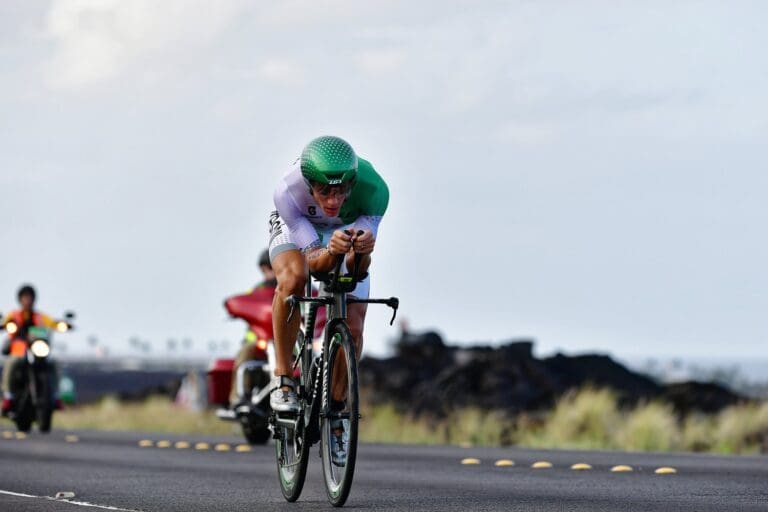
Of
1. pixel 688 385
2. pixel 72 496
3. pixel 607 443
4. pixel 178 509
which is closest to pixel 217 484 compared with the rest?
pixel 72 496

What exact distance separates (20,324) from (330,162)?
1417 centimetres

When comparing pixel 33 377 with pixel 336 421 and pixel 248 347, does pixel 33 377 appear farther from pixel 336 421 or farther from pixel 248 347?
pixel 336 421

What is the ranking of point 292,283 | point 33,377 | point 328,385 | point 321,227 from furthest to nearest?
1. point 33,377
2. point 321,227
3. point 292,283
4. point 328,385

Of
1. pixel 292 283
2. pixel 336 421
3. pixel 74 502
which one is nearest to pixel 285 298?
pixel 292 283

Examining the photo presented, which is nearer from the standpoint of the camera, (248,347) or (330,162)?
(330,162)

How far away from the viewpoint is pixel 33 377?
2264 cm

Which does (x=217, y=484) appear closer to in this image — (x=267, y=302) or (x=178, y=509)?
(x=178, y=509)

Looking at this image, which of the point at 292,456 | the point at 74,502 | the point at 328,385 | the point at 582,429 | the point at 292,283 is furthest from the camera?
the point at 582,429

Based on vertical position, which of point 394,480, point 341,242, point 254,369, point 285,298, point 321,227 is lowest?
point 394,480

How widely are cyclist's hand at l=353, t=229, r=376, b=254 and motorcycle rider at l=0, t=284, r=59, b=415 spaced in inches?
546

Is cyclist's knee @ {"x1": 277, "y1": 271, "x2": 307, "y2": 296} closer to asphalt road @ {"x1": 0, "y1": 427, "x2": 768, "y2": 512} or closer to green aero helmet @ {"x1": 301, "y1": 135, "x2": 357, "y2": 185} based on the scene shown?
green aero helmet @ {"x1": 301, "y1": 135, "x2": 357, "y2": 185}

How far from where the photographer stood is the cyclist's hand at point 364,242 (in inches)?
375

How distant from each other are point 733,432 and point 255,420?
9126 mm

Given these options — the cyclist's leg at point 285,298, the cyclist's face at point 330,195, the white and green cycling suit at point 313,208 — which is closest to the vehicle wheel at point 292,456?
the cyclist's leg at point 285,298
